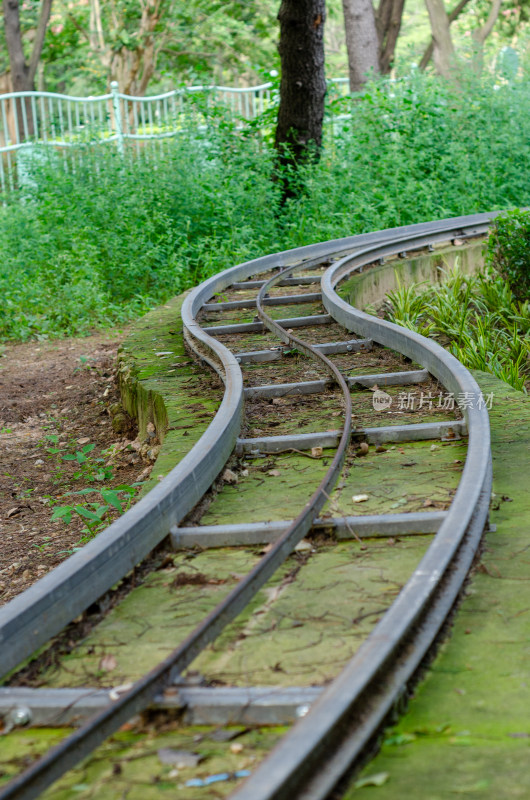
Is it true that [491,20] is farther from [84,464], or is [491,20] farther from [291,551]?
[291,551]

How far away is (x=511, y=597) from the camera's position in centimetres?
302

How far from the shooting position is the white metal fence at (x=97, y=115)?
15656 millimetres

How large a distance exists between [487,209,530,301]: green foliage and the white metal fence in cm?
717

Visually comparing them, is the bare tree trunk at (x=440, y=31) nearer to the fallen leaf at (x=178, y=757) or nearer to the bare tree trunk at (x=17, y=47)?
the bare tree trunk at (x=17, y=47)

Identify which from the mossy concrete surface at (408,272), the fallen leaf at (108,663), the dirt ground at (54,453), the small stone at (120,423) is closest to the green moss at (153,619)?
the fallen leaf at (108,663)

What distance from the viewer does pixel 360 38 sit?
64.5 feet

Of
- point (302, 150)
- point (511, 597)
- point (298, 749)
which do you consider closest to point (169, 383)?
point (511, 597)

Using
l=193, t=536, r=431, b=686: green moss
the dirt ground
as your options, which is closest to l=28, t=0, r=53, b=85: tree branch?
the dirt ground

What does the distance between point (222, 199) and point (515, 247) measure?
17.2ft

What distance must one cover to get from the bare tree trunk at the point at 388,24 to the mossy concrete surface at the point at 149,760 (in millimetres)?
23907

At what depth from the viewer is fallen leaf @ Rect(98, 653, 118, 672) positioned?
2761 millimetres

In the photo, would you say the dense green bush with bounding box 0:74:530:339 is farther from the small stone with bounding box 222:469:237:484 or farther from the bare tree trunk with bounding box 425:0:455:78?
the bare tree trunk with bounding box 425:0:455:78
